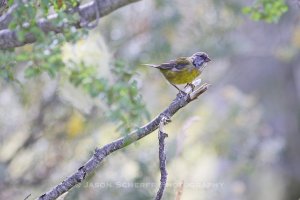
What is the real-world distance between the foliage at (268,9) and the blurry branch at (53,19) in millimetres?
918

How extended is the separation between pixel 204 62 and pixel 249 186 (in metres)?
7.81

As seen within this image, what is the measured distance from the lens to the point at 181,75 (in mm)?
4832

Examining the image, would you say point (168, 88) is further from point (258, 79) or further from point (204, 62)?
point (258, 79)

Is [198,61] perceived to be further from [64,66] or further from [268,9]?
[64,66]

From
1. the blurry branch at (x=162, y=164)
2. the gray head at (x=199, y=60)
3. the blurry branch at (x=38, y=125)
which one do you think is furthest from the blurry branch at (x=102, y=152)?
the blurry branch at (x=38, y=125)

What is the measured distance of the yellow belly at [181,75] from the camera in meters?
4.83

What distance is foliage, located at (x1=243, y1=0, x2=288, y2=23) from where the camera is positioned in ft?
16.8

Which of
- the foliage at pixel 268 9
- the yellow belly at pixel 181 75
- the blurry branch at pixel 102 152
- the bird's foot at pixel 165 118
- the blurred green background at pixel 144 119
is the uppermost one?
the bird's foot at pixel 165 118

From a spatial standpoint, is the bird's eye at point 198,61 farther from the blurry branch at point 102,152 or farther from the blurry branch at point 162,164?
the blurry branch at point 162,164

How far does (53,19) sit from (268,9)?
1.51m

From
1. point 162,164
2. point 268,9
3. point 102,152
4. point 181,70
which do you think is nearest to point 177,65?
point 181,70

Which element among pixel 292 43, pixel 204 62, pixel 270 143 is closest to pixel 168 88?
pixel 270 143

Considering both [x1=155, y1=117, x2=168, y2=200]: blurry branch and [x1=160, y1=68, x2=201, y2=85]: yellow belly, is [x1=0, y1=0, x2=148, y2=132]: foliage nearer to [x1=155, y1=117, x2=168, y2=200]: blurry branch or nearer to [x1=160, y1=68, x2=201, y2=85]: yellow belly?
[x1=160, y1=68, x2=201, y2=85]: yellow belly

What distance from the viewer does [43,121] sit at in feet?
26.7
